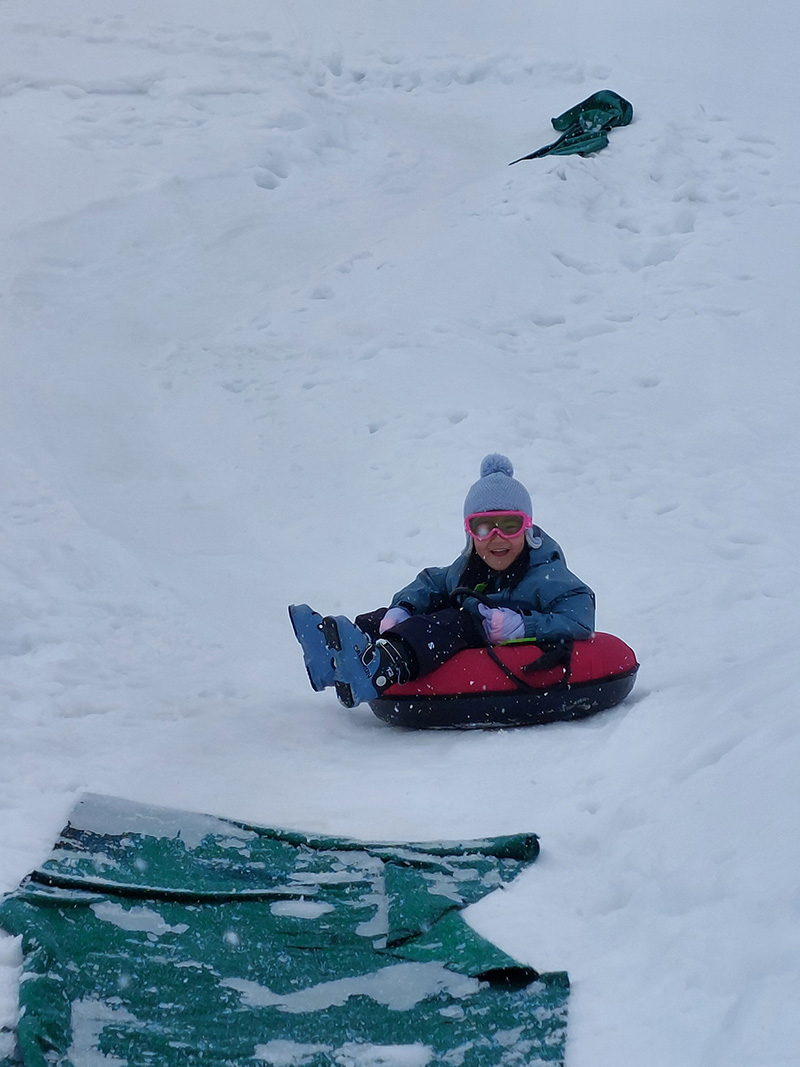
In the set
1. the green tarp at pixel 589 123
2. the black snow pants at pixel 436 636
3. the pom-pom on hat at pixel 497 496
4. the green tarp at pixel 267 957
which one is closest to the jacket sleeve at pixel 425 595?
the black snow pants at pixel 436 636

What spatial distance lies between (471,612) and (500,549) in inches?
12.0

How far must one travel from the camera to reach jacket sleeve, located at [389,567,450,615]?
4777 mm

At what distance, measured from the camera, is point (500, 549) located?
4.64 metres

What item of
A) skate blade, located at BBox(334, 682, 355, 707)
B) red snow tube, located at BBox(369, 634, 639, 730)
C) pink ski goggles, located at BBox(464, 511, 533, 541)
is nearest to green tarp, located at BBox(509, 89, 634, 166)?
pink ski goggles, located at BBox(464, 511, 533, 541)

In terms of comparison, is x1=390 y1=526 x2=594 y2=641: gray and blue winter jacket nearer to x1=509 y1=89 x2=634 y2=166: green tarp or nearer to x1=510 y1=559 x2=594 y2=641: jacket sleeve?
x1=510 y1=559 x2=594 y2=641: jacket sleeve

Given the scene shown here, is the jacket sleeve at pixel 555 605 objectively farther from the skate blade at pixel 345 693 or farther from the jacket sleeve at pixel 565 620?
Result: the skate blade at pixel 345 693

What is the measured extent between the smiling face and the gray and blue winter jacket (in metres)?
0.07

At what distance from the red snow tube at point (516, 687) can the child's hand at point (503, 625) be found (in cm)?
6

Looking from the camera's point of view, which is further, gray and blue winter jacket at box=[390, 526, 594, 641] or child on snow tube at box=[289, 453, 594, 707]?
gray and blue winter jacket at box=[390, 526, 594, 641]

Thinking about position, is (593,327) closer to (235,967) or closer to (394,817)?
(394,817)

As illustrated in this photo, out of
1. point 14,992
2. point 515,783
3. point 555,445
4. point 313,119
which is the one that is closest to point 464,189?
point 313,119

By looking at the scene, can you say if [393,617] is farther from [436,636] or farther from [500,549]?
[500,549]

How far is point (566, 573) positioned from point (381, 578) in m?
1.93

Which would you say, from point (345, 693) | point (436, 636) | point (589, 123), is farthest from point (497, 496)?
point (589, 123)
